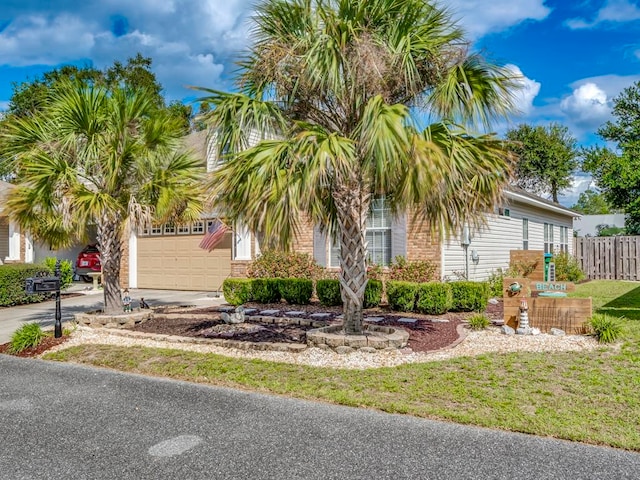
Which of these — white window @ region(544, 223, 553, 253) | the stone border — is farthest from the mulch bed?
white window @ region(544, 223, 553, 253)

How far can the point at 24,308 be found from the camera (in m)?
13.3

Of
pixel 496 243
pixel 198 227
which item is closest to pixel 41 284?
pixel 198 227

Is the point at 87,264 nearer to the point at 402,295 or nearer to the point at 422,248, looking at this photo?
the point at 422,248

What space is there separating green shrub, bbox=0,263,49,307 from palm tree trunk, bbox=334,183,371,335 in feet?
31.7

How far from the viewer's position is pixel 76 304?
46.3 ft

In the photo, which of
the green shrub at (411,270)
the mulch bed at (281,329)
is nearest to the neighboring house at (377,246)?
the green shrub at (411,270)

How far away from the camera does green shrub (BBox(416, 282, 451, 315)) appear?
10.4m

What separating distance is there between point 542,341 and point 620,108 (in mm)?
25447

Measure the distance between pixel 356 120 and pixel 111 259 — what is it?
5643 mm

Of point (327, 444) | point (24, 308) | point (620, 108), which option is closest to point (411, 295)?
point (327, 444)

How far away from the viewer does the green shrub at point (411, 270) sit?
11.7 meters

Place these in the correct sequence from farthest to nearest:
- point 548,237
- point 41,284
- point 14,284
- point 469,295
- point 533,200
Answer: point 548,237 < point 533,200 < point 14,284 < point 469,295 < point 41,284

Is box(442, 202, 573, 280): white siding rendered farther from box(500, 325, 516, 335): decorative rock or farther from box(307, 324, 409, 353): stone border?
box(307, 324, 409, 353): stone border

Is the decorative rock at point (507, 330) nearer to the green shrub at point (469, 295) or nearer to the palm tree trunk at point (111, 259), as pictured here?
the green shrub at point (469, 295)
